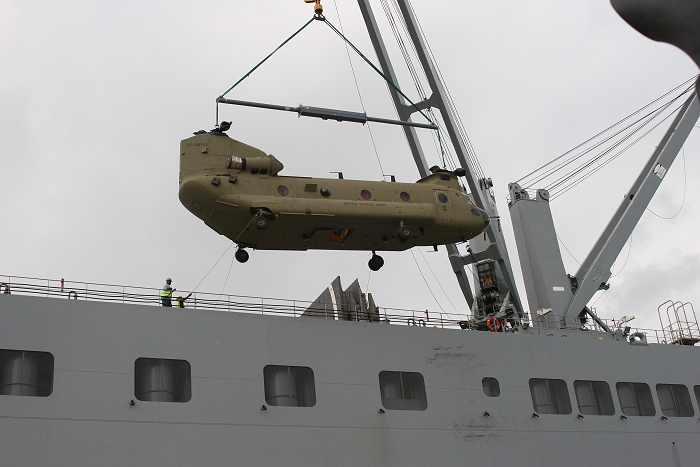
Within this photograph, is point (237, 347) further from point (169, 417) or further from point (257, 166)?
point (257, 166)

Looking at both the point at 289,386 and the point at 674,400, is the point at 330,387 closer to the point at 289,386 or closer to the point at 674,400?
the point at 289,386

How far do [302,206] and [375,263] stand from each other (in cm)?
347

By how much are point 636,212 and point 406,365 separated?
1347 cm

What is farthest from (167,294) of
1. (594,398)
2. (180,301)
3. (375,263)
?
(594,398)

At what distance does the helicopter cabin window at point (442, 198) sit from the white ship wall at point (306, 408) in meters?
3.72

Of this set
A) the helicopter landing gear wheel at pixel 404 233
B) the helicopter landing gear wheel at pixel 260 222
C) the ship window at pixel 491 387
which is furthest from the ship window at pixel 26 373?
the ship window at pixel 491 387

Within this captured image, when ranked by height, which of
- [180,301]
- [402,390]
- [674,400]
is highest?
[180,301]

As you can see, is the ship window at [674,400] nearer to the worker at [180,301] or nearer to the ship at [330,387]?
the ship at [330,387]

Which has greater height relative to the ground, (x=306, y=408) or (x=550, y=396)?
(x=550, y=396)

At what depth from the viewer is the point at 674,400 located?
23.2 meters

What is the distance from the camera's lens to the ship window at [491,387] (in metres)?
20.4

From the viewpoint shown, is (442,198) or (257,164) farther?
(442,198)

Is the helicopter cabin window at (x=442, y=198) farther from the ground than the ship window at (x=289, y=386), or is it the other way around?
the helicopter cabin window at (x=442, y=198)

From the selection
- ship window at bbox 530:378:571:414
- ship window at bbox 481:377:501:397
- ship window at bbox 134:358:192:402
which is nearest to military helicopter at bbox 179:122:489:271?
ship window at bbox 134:358:192:402
